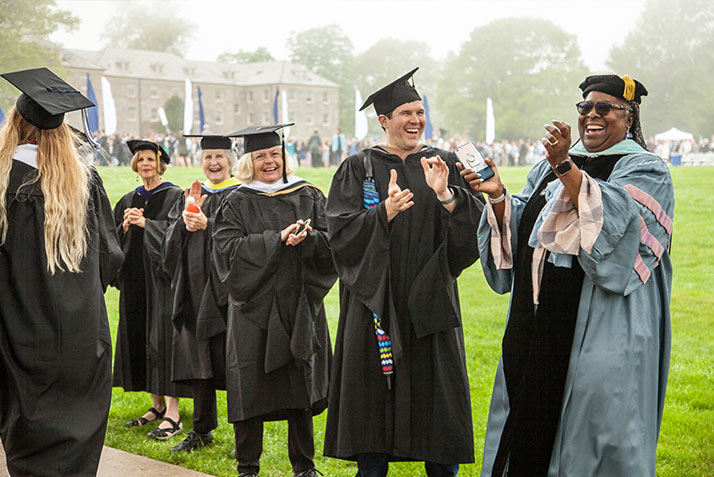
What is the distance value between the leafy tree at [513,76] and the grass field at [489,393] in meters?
50.7

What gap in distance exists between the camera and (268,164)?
5.20 metres

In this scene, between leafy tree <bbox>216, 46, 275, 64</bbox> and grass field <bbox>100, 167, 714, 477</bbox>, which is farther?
leafy tree <bbox>216, 46, 275, 64</bbox>

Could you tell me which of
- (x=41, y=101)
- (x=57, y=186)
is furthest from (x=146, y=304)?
(x=41, y=101)

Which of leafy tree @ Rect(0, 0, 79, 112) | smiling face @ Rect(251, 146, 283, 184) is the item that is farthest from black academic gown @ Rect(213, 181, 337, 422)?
leafy tree @ Rect(0, 0, 79, 112)

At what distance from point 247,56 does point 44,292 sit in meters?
81.7

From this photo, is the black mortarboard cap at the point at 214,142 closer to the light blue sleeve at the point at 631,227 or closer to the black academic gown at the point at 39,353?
the black academic gown at the point at 39,353

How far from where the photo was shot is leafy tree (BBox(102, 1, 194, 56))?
244 ft

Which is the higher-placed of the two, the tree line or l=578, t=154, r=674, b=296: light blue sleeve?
the tree line

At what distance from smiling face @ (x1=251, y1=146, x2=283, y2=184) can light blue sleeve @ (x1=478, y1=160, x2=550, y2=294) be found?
1.85 m

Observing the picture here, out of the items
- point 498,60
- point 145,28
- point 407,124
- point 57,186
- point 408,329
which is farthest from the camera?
point 145,28

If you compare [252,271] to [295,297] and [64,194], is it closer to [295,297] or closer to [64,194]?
[295,297]

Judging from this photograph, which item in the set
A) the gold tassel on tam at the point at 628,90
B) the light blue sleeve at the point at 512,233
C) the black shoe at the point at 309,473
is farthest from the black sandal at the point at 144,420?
the gold tassel on tam at the point at 628,90

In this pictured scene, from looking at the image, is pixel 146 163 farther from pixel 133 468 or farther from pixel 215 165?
pixel 133 468

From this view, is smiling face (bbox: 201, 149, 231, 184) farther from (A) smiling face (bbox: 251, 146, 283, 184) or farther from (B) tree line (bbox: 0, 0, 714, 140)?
(B) tree line (bbox: 0, 0, 714, 140)
